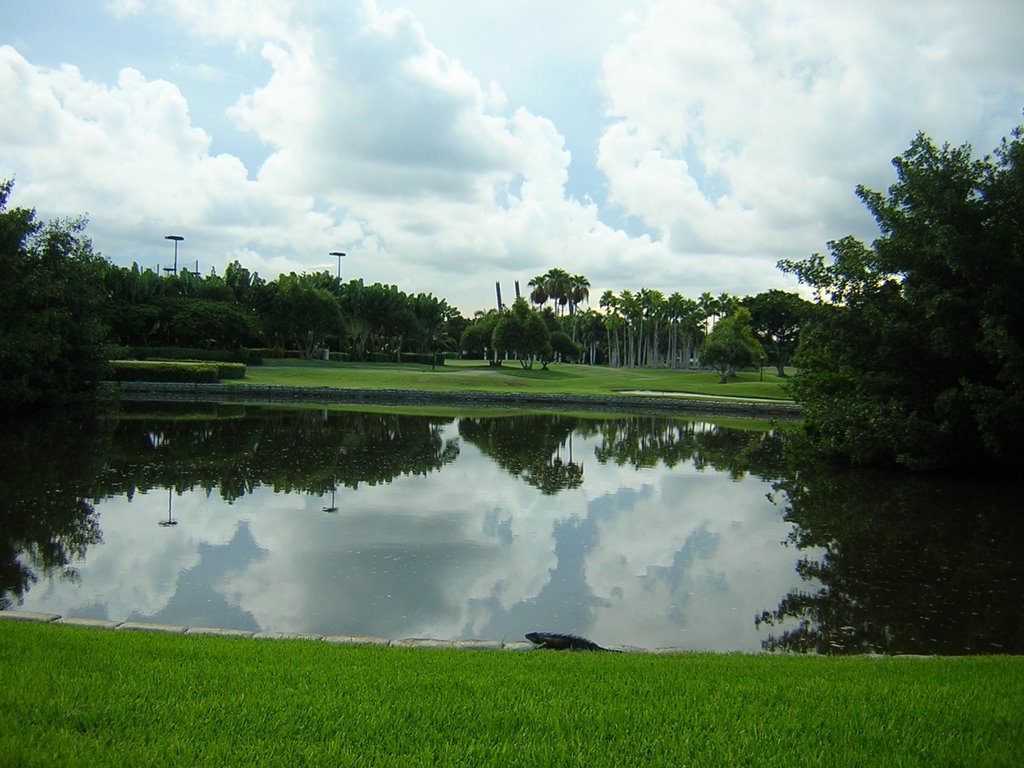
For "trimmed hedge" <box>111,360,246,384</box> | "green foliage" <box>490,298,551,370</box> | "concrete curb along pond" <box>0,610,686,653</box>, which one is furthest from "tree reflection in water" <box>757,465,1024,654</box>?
"green foliage" <box>490,298,551,370</box>

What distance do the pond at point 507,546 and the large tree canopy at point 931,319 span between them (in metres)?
1.35

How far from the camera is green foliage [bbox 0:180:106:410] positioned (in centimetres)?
2770

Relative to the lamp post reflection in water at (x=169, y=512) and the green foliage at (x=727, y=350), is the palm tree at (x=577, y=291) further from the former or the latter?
the lamp post reflection in water at (x=169, y=512)

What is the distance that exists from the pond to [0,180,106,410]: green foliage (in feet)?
20.8

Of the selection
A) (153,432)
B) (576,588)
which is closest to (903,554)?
(576,588)

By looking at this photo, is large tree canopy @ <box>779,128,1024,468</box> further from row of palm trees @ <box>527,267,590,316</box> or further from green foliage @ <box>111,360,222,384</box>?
row of palm trees @ <box>527,267,590,316</box>

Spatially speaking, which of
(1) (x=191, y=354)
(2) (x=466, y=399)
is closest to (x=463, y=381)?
(2) (x=466, y=399)

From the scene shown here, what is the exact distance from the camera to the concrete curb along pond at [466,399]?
43.1 meters

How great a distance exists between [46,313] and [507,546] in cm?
2481

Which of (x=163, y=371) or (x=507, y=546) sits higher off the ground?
(x=163, y=371)

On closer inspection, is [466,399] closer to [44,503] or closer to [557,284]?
[44,503]

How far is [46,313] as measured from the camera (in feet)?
94.7

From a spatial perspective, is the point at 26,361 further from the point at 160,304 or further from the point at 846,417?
the point at 160,304

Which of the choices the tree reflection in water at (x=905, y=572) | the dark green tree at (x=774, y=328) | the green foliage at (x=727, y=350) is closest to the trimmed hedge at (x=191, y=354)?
the green foliage at (x=727, y=350)
